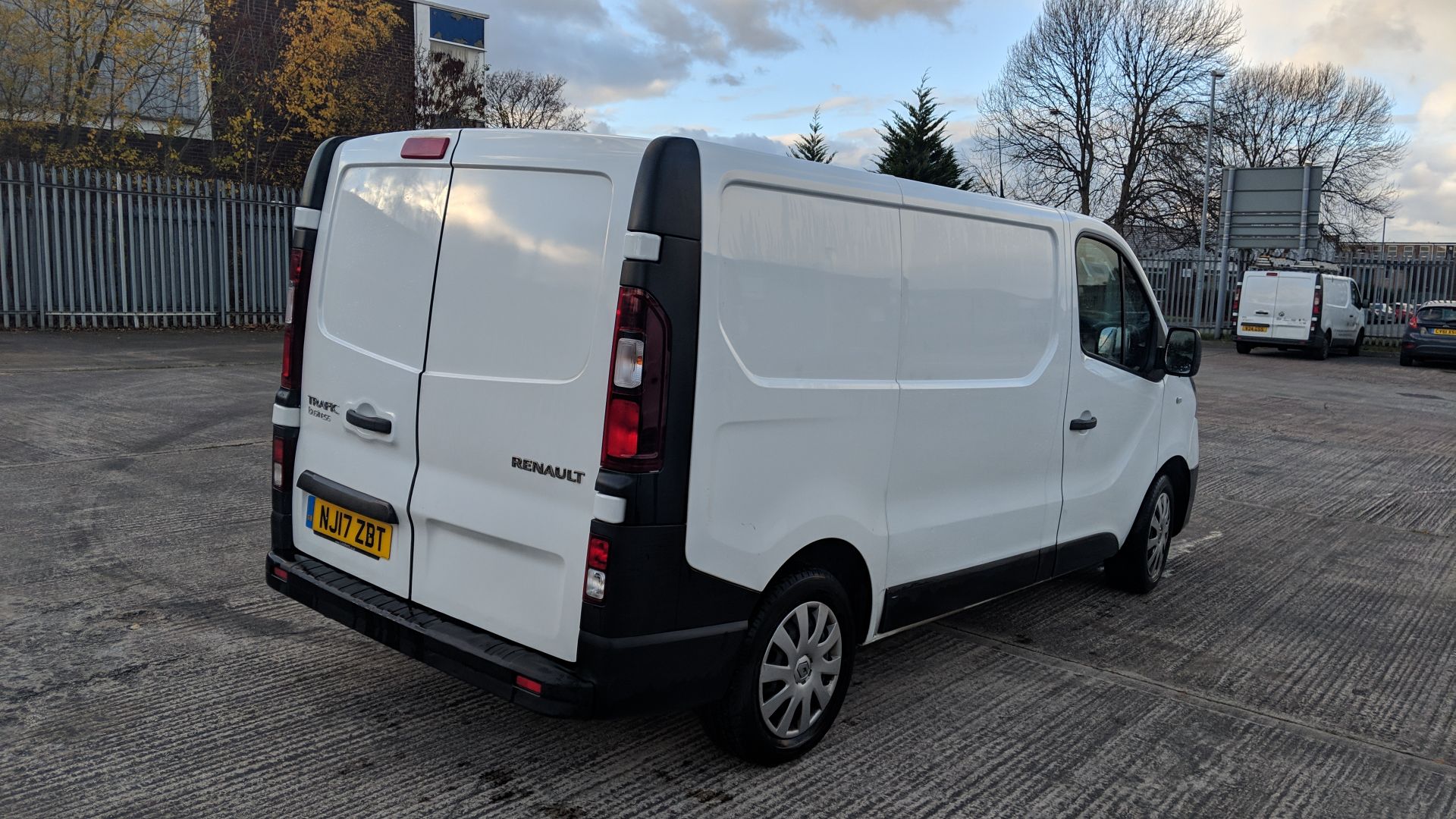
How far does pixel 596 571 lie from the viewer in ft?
9.75

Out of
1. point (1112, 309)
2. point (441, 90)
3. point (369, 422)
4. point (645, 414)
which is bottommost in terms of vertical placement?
point (369, 422)

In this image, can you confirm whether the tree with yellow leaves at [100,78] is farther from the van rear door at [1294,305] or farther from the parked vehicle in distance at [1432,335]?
the parked vehicle in distance at [1432,335]

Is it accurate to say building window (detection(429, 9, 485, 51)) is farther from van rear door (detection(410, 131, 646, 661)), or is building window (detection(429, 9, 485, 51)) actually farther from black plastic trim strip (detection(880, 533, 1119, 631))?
van rear door (detection(410, 131, 646, 661))

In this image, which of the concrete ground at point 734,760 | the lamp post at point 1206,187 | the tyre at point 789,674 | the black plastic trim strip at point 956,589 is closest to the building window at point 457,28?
the lamp post at point 1206,187

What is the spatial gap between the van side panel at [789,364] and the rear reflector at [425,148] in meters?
0.94

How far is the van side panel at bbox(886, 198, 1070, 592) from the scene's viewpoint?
382 cm

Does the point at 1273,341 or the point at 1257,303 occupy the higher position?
the point at 1257,303

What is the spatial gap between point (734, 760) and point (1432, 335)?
24060 mm

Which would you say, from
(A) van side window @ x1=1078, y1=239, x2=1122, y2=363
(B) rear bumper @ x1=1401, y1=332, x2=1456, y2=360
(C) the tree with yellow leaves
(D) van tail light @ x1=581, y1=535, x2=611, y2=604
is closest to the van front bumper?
(D) van tail light @ x1=581, y1=535, x2=611, y2=604

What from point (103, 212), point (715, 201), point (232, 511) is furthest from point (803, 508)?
point (103, 212)

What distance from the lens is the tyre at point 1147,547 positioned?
5.50 metres

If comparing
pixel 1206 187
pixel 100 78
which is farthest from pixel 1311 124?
pixel 100 78

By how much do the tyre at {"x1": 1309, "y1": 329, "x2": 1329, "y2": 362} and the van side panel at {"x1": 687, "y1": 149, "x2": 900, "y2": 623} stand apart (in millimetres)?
23382

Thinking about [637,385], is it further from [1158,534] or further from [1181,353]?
[1158,534]
